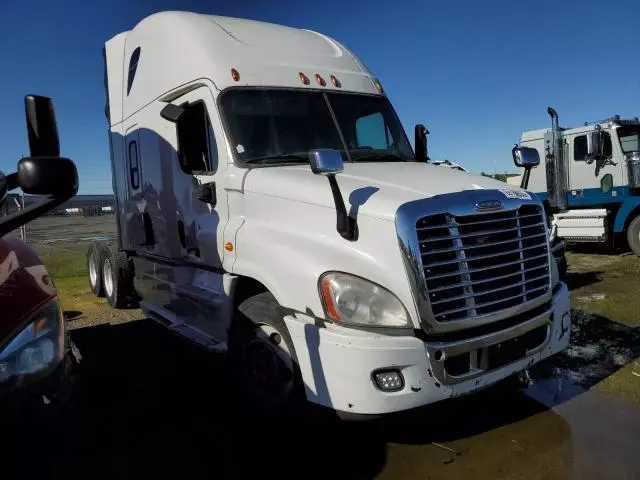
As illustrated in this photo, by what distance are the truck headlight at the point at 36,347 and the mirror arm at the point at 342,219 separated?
166 centimetres


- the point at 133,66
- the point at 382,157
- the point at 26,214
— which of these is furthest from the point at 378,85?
the point at 26,214

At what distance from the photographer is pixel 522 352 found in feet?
11.7

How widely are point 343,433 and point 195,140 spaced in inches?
111

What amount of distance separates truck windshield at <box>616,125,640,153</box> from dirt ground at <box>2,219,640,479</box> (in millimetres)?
8203

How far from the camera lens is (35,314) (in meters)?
2.29

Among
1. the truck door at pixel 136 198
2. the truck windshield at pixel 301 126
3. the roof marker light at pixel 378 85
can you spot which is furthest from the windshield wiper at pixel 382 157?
the truck door at pixel 136 198

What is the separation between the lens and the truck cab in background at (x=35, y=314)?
2109mm

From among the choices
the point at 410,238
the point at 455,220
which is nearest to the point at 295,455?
the point at 410,238

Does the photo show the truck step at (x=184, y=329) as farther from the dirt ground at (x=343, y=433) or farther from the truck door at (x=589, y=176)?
the truck door at (x=589, y=176)

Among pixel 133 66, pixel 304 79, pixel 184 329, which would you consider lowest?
pixel 184 329

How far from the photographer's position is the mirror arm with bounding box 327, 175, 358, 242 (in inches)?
129

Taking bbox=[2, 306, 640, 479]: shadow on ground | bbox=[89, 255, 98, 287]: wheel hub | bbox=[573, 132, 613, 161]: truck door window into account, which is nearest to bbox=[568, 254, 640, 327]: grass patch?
bbox=[2, 306, 640, 479]: shadow on ground

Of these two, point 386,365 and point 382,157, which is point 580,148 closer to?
point 382,157

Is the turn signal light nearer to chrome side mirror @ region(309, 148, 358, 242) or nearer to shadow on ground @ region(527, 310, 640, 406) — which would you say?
chrome side mirror @ region(309, 148, 358, 242)
